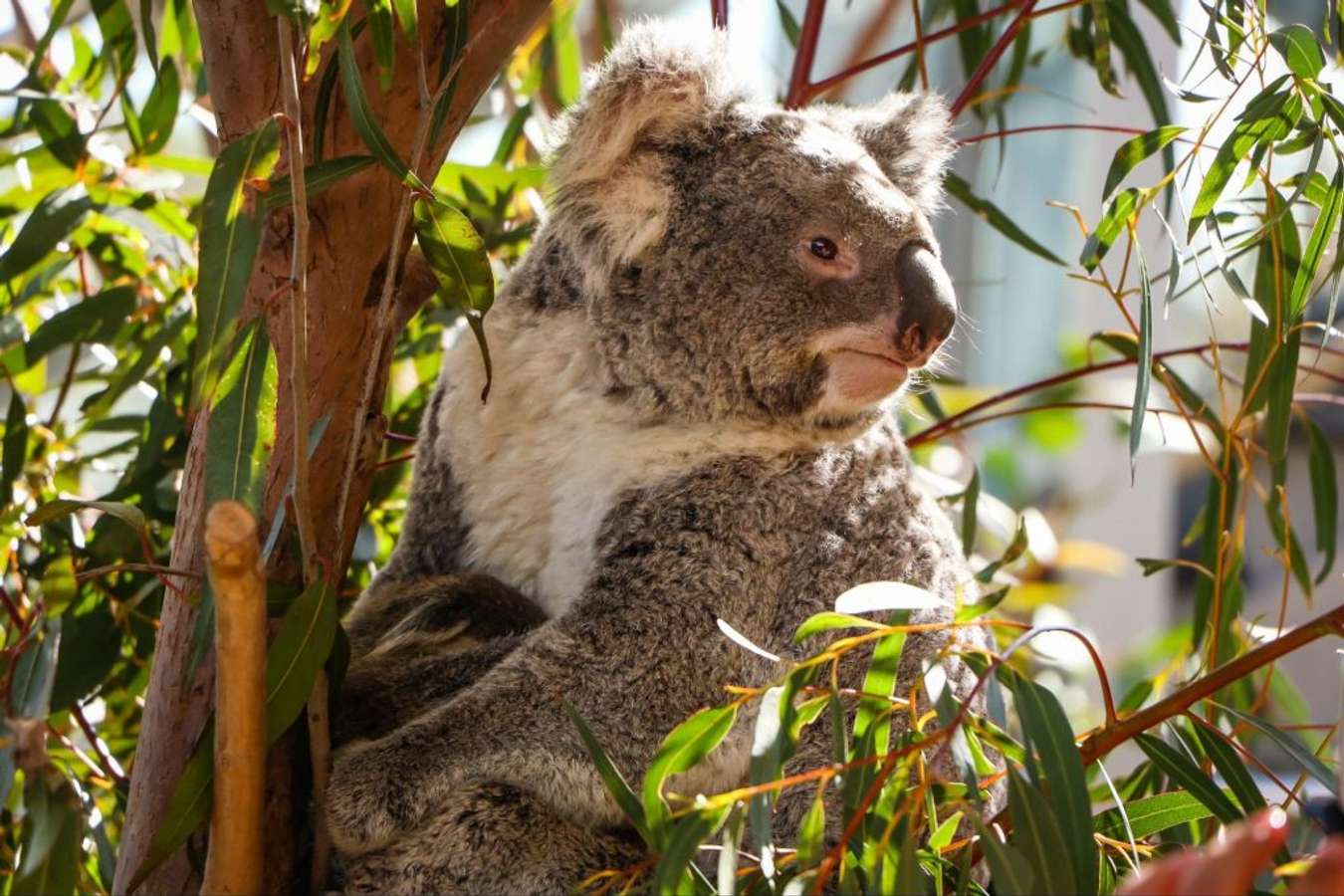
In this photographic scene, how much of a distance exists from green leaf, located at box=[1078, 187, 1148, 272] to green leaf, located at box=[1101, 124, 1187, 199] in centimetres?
2

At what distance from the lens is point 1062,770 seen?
4.56ft

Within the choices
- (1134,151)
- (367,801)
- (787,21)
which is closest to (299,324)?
(367,801)

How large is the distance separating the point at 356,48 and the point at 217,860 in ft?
2.85

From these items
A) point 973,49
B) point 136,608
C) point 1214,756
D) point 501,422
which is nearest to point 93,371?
point 136,608

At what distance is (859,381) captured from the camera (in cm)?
195

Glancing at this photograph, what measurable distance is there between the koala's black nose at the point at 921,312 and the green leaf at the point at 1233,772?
21.9 inches

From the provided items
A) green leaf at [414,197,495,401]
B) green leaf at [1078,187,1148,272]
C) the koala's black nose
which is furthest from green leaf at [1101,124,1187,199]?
green leaf at [414,197,495,401]

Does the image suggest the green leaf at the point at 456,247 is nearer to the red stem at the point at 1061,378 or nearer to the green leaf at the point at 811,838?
the green leaf at the point at 811,838

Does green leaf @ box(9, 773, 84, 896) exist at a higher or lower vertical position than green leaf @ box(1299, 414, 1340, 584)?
lower

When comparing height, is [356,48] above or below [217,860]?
above

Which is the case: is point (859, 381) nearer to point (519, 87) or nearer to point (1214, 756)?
point (1214, 756)

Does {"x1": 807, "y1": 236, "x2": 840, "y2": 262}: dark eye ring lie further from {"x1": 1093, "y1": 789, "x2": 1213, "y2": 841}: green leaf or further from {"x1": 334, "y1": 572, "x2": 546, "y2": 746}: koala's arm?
{"x1": 1093, "y1": 789, "x2": 1213, "y2": 841}: green leaf

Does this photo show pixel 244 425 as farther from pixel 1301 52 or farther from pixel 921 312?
pixel 1301 52

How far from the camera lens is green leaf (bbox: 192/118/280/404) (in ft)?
4.21
